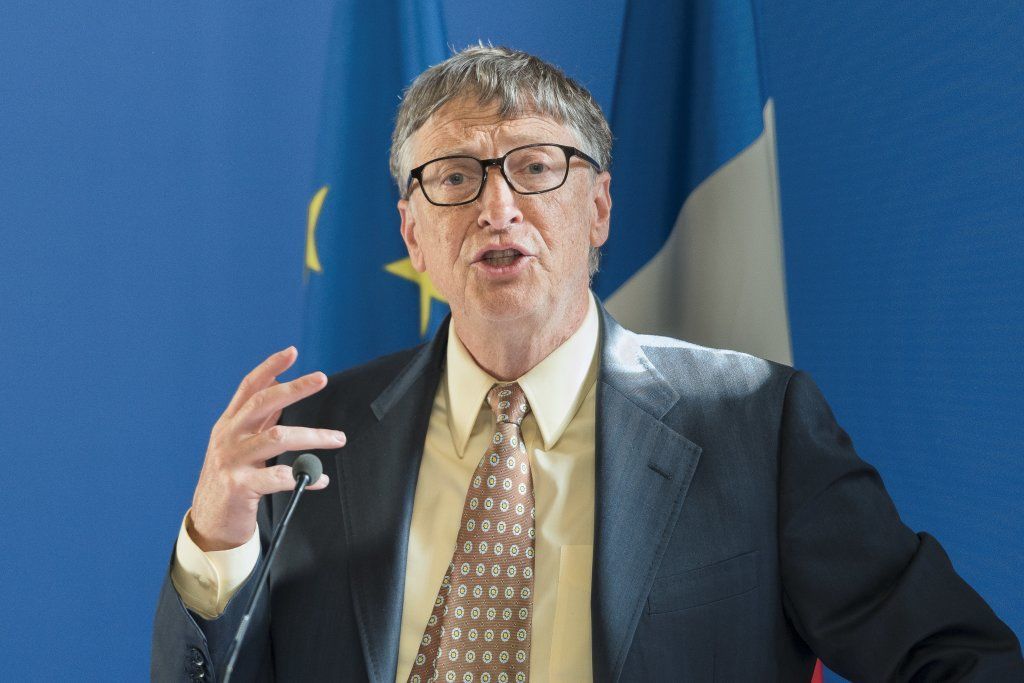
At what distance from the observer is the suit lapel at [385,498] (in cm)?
143

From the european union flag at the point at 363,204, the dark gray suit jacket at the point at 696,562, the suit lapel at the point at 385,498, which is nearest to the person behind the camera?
the dark gray suit jacket at the point at 696,562

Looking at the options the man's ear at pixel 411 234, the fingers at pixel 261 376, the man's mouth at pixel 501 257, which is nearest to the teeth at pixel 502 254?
the man's mouth at pixel 501 257

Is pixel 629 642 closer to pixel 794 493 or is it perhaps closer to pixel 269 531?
pixel 794 493

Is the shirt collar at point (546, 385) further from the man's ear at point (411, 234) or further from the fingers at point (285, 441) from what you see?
the fingers at point (285, 441)

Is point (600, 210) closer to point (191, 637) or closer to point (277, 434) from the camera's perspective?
point (277, 434)

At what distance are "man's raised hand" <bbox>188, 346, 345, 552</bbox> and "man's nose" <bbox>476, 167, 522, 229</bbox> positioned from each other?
0.40 metres

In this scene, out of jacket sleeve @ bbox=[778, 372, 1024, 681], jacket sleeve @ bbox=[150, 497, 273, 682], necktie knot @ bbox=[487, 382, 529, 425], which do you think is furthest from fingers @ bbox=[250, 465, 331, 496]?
jacket sleeve @ bbox=[778, 372, 1024, 681]

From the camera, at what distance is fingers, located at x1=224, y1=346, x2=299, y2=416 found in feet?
4.26

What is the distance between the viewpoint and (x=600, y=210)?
1.74 m

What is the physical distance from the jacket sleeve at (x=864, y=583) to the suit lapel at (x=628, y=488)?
174 mm

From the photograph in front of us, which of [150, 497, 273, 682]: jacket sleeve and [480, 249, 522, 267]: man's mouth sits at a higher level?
[480, 249, 522, 267]: man's mouth

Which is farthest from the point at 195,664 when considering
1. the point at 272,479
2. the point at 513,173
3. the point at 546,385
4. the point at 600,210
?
the point at 600,210

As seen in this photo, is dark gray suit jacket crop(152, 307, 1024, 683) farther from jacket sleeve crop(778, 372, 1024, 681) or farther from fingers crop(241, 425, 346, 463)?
fingers crop(241, 425, 346, 463)

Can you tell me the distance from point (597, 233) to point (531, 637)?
2.41 feet
